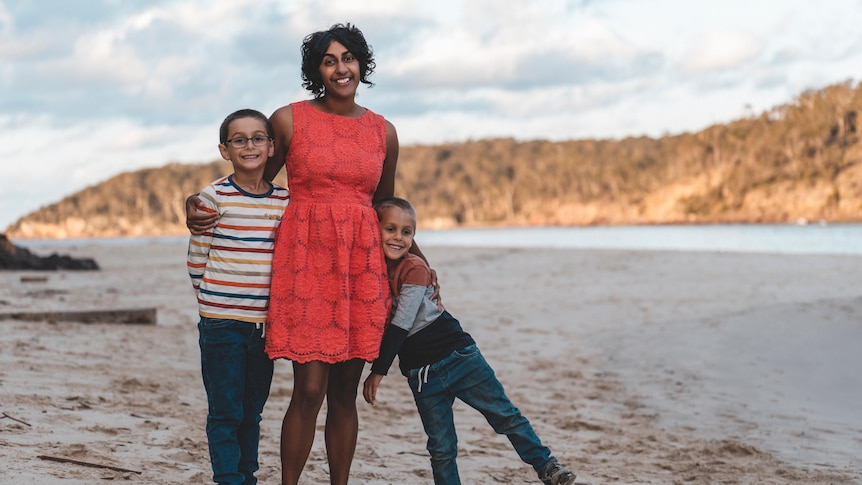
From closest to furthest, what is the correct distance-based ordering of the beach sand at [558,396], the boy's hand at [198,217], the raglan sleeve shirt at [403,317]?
the boy's hand at [198,217] → the raglan sleeve shirt at [403,317] → the beach sand at [558,396]

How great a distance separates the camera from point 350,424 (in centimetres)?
310

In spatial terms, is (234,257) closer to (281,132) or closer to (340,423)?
(281,132)

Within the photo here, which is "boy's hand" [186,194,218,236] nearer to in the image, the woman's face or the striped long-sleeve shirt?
the striped long-sleeve shirt

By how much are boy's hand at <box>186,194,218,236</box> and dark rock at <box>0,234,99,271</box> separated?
15198mm

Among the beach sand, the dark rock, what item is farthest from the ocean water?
the dark rock

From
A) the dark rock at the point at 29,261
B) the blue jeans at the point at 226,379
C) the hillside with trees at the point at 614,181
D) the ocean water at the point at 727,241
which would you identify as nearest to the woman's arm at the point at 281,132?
the blue jeans at the point at 226,379

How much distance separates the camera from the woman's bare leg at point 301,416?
9.53 feet

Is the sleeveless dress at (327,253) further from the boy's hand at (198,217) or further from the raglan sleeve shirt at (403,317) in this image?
the boy's hand at (198,217)

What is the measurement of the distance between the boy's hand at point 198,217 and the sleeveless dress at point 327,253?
0.81 ft

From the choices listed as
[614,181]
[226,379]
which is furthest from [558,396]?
[614,181]

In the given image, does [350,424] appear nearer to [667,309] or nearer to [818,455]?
[818,455]

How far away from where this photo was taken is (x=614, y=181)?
341 ft

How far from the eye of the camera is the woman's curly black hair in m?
3.09

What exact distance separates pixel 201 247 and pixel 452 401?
45.6 inches
